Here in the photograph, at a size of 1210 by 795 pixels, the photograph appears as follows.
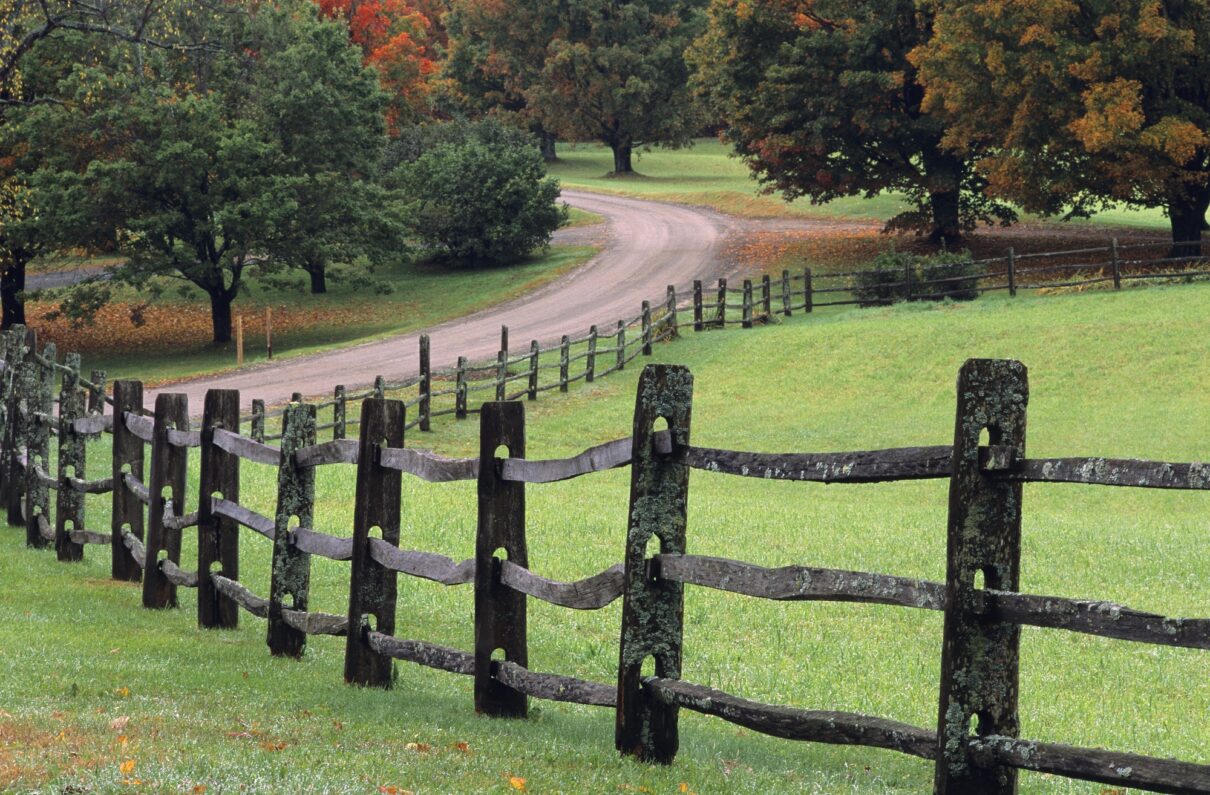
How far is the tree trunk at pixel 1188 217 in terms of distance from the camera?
148ft

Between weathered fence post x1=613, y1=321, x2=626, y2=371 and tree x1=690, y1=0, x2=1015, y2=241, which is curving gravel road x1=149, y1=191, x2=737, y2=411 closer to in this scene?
weathered fence post x1=613, y1=321, x2=626, y2=371

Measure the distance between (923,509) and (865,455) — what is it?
16480 mm

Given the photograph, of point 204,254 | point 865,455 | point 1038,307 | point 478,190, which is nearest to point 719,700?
point 865,455

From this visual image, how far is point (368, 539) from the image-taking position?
29.1 ft

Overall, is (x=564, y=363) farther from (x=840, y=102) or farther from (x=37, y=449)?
(x=37, y=449)

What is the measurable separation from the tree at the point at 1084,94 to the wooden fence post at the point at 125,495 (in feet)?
107

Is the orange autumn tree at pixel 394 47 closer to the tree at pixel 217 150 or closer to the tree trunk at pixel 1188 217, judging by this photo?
the tree at pixel 217 150

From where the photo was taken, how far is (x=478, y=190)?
2258 inches

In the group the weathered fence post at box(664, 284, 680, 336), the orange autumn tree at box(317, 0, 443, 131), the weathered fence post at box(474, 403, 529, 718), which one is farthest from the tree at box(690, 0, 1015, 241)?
the weathered fence post at box(474, 403, 529, 718)

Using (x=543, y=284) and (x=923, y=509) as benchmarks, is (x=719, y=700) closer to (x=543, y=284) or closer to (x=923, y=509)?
(x=923, y=509)

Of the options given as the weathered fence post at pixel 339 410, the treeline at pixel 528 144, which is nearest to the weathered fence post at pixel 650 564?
the weathered fence post at pixel 339 410

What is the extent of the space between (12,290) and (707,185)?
45.1m

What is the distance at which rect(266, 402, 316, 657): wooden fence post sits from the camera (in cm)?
985

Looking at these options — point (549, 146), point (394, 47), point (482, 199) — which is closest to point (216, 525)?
point (482, 199)
